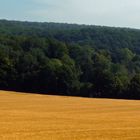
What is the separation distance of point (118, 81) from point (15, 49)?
3135cm

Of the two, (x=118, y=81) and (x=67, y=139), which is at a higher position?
(x=67, y=139)

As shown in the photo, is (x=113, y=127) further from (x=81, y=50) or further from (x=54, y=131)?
(x=81, y=50)

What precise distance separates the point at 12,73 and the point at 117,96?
65.0 feet

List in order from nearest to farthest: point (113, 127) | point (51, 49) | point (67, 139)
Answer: point (67, 139)
point (113, 127)
point (51, 49)

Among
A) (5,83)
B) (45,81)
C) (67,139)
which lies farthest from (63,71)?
(67,139)

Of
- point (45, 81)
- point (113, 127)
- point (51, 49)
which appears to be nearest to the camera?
point (113, 127)

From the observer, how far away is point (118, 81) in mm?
94688

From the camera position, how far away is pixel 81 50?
13788 centimetres

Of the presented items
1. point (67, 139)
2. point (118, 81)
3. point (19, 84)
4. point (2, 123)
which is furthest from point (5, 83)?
point (67, 139)

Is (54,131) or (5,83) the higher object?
(54,131)

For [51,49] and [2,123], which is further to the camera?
[51,49]

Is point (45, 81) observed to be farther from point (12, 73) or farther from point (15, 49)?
point (15, 49)

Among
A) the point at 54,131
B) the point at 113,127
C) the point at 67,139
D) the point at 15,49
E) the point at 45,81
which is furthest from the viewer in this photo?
the point at 15,49

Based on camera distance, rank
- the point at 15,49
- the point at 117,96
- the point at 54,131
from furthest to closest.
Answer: the point at 15,49, the point at 117,96, the point at 54,131
